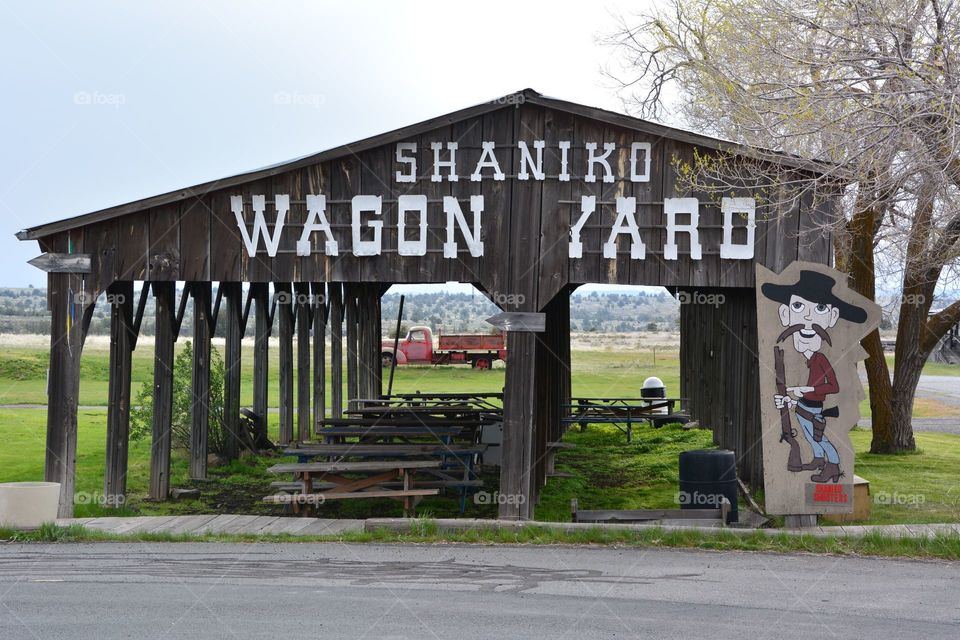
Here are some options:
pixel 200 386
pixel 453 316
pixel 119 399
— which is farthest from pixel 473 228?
pixel 453 316

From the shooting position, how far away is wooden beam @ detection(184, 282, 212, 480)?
16.0 metres

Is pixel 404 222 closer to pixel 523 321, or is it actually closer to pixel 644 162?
pixel 523 321

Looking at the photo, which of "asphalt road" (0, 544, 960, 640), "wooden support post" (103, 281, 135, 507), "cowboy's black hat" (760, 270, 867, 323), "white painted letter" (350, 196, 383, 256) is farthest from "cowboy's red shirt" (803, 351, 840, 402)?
"wooden support post" (103, 281, 135, 507)

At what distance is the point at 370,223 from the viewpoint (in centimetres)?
1205

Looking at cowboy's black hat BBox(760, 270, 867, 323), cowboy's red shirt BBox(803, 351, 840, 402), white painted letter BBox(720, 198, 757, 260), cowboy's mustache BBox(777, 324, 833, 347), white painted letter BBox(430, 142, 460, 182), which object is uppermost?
white painted letter BBox(430, 142, 460, 182)

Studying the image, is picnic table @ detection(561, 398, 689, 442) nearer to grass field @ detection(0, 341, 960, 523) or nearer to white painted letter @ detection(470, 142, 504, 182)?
grass field @ detection(0, 341, 960, 523)

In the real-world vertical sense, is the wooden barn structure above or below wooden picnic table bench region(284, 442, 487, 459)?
above

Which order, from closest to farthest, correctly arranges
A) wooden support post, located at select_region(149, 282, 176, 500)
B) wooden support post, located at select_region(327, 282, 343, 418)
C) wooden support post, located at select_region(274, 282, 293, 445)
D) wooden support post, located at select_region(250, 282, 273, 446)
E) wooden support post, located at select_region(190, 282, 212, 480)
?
wooden support post, located at select_region(149, 282, 176, 500), wooden support post, located at select_region(190, 282, 212, 480), wooden support post, located at select_region(250, 282, 273, 446), wooden support post, located at select_region(274, 282, 293, 445), wooden support post, located at select_region(327, 282, 343, 418)

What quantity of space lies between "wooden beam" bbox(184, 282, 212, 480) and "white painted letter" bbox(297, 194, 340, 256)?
4.39 m

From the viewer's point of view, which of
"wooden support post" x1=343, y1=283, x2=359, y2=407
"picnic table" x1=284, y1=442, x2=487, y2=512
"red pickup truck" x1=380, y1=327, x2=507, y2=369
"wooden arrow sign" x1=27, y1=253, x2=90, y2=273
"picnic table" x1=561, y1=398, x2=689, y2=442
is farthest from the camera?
"red pickup truck" x1=380, y1=327, x2=507, y2=369

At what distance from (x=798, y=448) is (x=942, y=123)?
405 centimetres

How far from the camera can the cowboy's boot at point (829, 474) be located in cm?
1159

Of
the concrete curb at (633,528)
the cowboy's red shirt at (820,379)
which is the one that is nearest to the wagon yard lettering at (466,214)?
the cowboy's red shirt at (820,379)

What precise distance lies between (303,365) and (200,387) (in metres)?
4.02
